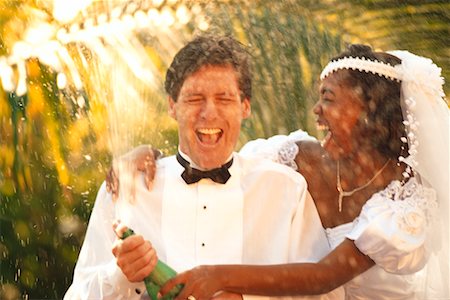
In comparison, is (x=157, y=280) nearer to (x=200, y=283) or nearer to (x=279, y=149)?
(x=200, y=283)

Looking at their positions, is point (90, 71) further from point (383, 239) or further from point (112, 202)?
point (383, 239)

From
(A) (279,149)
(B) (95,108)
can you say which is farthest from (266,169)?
(B) (95,108)

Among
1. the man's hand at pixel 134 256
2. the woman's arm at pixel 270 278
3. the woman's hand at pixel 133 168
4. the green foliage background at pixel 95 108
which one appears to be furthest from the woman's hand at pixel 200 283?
the green foliage background at pixel 95 108

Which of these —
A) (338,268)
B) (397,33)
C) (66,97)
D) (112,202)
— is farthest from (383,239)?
(66,97)

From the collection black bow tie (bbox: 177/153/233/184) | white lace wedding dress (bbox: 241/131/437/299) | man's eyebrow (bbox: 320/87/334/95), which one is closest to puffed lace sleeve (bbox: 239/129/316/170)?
white lace wedding dress (bbox: 241/131/437/299)

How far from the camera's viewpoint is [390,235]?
5.34 metres

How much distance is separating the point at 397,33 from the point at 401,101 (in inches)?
44.6

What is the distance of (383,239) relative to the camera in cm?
534

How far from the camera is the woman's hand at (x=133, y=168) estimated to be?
5.24 m

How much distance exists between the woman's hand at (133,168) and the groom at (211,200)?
4 cm

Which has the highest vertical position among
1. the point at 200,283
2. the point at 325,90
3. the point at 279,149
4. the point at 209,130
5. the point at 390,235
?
the point at 209,130

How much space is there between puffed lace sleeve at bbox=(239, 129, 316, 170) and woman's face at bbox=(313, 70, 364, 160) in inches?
7.1

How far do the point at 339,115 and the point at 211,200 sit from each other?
2.63 feet

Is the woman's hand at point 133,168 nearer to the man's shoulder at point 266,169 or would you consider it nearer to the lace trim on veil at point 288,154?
the man's shoulder at point 266,169
